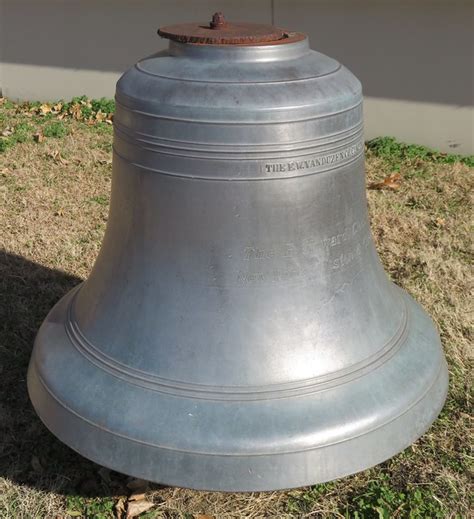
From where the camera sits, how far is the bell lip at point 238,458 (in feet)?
6.41

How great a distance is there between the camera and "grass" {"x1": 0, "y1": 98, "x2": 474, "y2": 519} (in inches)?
105

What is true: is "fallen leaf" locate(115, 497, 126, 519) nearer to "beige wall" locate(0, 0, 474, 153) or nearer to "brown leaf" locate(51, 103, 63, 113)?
"beige wall" locate(0, 0, 474, 153)

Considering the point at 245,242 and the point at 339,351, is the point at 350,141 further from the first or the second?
the point at 339,351

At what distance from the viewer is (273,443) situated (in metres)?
1.96

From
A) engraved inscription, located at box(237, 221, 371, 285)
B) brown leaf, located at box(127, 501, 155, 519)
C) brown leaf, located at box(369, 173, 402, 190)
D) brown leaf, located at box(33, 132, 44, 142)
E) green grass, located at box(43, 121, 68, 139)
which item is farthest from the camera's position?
green grass, located at box(43, 121, 68, 139)

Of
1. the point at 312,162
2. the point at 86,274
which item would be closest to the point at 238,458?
the point at 312,162

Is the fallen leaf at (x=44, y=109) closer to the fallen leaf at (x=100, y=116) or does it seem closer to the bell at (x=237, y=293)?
the fallen leaf at (x=100, y=116)

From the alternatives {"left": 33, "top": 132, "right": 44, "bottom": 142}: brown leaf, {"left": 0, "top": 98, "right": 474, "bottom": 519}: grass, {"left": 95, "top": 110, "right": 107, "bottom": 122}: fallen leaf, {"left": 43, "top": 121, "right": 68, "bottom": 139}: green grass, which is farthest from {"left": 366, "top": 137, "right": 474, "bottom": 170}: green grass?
{"left": 33, "top": 132, "right": 44, "bottom": 142}: brown leaf

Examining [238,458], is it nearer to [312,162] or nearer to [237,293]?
[237,293]

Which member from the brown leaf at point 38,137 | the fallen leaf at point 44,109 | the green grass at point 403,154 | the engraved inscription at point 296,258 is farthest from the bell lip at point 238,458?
the fallen leaf at point 44,109

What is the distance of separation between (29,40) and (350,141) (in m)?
6.04

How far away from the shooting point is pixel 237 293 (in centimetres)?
207

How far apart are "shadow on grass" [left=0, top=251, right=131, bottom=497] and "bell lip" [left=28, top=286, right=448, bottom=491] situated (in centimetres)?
69

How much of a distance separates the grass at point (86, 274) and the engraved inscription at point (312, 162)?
1.31 m
